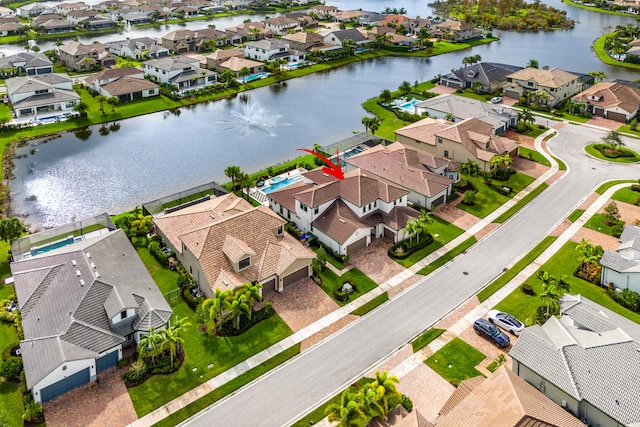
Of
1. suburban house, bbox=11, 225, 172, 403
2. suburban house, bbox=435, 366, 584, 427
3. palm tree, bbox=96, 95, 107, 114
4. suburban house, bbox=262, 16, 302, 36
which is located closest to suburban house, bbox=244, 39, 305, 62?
suburban house, bbox=262, 16, 302, 36

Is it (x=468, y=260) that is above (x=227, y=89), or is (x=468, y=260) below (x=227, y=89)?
below

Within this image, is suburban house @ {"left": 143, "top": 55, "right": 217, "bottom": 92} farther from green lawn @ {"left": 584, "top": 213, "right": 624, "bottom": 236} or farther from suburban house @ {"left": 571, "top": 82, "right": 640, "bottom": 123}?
green lawn @ {"left": 584, "top": 213, "right": 624, "bottom": 236}

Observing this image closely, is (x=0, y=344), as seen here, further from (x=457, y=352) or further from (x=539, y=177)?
(x=539, y=177)

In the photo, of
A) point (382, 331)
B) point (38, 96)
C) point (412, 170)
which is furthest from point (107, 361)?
point (38, 96)

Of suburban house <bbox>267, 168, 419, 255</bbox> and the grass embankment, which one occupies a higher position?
suburban house <bbox>267, 168, 419, 255</bbox>

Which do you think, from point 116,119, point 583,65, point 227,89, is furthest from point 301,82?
point 583,65

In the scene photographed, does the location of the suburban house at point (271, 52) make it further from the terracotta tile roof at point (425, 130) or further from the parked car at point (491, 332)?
the parked car at point (491, 332)
